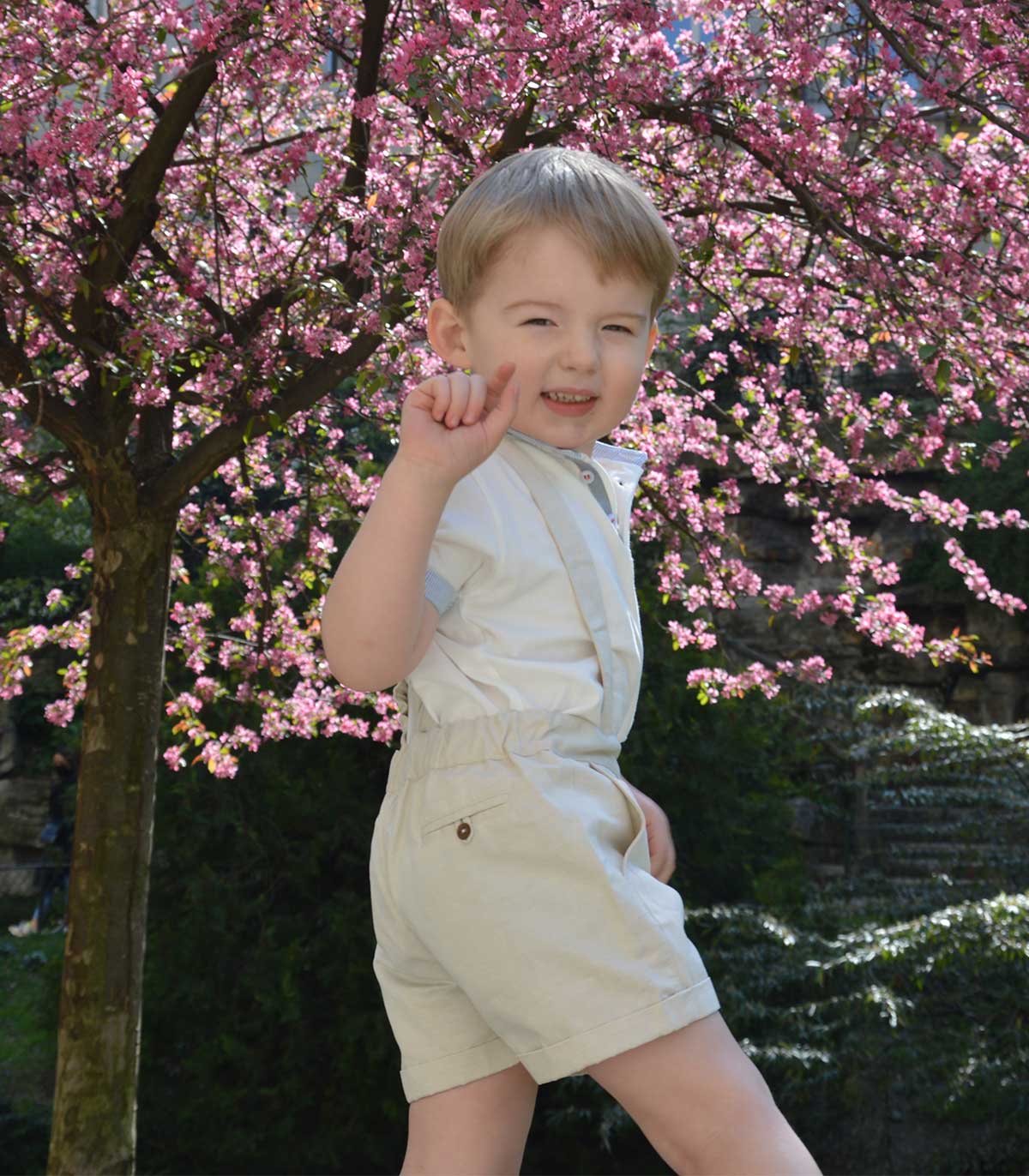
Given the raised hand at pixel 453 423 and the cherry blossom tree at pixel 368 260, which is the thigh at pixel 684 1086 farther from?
the cherry blossom tree at pixel 368 260

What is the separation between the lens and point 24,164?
11.2 feet

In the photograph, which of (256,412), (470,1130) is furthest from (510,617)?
(256,412)

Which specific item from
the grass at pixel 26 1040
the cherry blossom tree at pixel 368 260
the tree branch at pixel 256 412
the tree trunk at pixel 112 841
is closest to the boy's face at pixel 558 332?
the cherry blossom tree at pixel 368 260

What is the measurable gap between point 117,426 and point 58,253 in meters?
0.47

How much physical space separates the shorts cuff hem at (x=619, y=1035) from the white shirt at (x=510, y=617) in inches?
13.0

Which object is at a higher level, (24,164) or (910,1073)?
(24,164)

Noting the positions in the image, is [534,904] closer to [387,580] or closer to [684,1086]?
[684,1086]

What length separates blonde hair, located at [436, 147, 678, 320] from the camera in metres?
1.54

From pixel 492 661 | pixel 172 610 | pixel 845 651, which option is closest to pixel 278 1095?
pixel 172 610

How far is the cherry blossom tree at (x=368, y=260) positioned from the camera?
3.09 meters

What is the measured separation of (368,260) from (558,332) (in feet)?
5.82

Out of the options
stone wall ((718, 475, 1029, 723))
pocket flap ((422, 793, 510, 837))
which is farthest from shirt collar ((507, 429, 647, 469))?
stone wall ((718, 475, 1029, 723))

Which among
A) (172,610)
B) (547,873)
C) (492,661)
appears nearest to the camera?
(547,873)

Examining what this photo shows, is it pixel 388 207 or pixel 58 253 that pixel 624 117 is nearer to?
pixel 388 207
